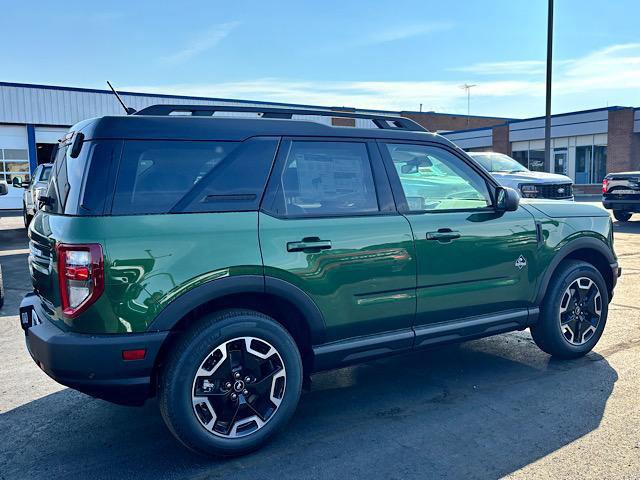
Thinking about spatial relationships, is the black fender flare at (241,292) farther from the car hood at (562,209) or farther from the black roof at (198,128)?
the car hood at (562,209)

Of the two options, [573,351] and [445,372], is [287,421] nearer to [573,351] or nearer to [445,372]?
[445,372]

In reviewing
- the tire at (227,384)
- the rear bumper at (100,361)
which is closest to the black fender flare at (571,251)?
the tire at (227,384)

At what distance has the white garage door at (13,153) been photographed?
26609 mm

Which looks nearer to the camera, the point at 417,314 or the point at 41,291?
the point at 41,291

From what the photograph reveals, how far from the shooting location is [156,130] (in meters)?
3.09

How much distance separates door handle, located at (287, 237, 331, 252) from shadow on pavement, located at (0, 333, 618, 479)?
1.16 m

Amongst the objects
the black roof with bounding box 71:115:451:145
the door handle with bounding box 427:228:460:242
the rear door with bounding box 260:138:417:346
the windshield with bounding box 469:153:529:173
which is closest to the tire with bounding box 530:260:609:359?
the door handle with bounding box 427:228:460:242

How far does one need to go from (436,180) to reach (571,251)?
4.51 feet

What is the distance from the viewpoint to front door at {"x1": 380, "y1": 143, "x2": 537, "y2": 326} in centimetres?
379

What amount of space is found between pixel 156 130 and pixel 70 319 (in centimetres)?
110

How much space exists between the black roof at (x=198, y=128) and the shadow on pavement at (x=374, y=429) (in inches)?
72.1

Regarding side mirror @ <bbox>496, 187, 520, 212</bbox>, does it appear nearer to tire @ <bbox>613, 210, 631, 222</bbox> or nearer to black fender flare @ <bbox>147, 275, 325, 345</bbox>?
black fender flare @ <bbox>147, 275, 325, 345</bbox>

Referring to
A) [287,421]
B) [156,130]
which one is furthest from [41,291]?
[287,421]

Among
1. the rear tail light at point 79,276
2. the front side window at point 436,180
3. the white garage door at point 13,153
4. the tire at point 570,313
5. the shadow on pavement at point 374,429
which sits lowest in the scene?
the shadow on pavement at point 374,429
